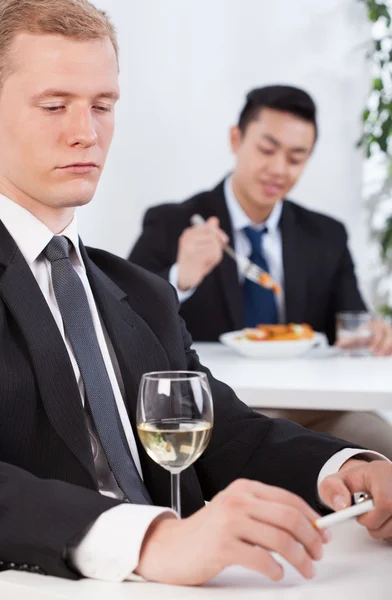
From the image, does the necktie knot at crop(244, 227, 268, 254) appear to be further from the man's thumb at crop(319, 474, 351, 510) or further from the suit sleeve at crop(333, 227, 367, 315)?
the man's thumb at crop(319, 474, 351, 510)

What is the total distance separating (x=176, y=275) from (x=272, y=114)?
3.15 ft

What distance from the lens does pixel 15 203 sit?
1.49 meters

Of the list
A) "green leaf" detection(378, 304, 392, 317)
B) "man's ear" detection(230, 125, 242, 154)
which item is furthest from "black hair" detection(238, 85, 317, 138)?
"green leaf" detection(378, 304, 392, 317)

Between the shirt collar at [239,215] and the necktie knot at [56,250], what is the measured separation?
2.49 metres

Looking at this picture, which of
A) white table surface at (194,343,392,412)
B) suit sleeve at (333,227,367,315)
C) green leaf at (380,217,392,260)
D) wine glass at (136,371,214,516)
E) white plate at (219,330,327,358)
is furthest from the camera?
green leaf at (380,217,392,260)

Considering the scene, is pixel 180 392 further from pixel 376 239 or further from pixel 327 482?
pixel 376 239

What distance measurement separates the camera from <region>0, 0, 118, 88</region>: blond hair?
1.43 metres

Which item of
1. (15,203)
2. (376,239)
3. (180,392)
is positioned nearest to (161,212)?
(376,239)

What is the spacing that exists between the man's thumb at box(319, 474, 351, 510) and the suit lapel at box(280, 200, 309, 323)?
8.43 feet

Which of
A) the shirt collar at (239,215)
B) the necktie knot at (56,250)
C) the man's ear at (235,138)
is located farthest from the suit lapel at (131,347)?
the man's ear at (235,138)

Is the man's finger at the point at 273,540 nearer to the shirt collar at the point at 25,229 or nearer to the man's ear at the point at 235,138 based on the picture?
the shirt collar at the point at 25,229

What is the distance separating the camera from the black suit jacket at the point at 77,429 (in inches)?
43.0

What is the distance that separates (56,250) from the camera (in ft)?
4.92

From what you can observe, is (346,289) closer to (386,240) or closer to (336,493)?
(386,240)
